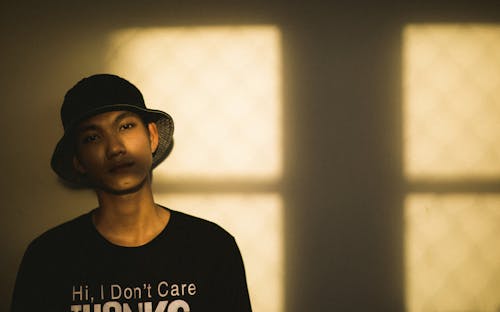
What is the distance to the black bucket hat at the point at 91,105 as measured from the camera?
106cm

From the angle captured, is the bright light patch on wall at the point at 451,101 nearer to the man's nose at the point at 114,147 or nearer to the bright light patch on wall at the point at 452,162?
the bright light patch on wall at the point at 452,162

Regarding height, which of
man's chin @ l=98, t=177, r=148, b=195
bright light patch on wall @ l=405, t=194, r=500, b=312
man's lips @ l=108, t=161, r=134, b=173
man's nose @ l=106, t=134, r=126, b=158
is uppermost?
man's nose @ l=106, t=134, r=126, b=158

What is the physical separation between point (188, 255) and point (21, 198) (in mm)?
659

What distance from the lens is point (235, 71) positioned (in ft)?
4.33

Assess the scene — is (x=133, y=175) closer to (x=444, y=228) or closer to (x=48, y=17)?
(x=48, y=17)

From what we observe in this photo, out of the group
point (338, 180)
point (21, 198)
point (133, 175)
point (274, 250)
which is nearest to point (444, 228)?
point (338, 180)

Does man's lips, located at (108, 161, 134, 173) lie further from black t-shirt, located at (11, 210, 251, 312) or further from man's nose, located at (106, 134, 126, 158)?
black t-shirt, located at (11, 210, 251, 312)

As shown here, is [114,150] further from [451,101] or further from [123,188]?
[451,101]

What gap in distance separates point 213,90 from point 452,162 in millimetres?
902

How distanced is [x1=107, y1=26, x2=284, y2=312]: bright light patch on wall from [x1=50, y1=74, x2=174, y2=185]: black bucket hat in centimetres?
16

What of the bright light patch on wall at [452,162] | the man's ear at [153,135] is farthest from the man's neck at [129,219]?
the bright light patch on wall at [452,162]

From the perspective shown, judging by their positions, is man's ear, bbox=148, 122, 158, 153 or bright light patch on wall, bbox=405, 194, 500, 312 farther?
bright light patch on wall, bbox=405, 194, 500, 312

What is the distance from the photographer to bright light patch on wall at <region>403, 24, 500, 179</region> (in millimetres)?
1324

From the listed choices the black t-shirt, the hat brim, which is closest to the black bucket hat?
the hat brim
